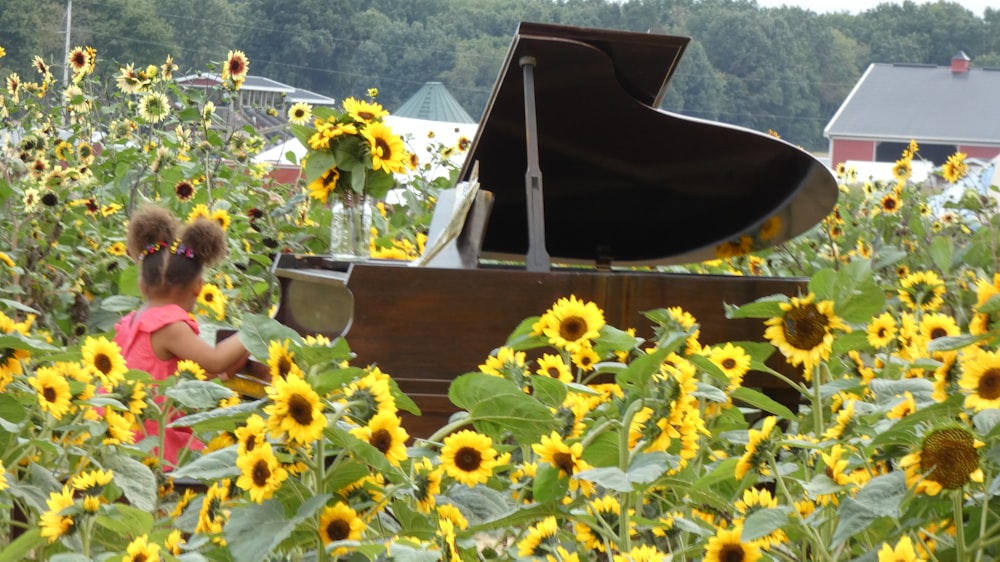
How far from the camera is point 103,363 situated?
201cm

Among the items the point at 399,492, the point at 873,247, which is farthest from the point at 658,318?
the point at 873,247

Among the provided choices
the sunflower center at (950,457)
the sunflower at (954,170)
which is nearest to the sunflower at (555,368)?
the sunflower center at (950,457)

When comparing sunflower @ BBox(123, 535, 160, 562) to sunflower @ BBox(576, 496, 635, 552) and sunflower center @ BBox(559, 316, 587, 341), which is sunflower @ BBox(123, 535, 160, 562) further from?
sunflower center @ BBox(559, 316, 587, 341)

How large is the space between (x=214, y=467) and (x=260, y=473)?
3.9 inches

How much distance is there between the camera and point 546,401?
4.67ft

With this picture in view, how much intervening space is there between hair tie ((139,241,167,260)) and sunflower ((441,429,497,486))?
2.46m

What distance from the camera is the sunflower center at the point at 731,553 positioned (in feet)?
3.85

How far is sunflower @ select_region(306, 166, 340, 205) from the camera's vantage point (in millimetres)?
3592

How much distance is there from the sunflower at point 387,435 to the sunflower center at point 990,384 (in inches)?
19.5

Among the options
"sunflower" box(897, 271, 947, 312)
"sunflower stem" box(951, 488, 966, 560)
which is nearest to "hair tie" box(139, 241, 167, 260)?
"sunflower" box(897, 271, 947, 312)

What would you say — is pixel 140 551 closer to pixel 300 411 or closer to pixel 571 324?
A: pixel 300 411

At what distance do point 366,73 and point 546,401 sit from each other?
3793cm

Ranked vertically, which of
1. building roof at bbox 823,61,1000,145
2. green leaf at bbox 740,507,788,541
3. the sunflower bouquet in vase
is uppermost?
building roof at bbox 823,61,1000,145

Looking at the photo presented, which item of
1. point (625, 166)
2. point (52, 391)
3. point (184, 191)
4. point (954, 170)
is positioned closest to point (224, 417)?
point (52, 391)
